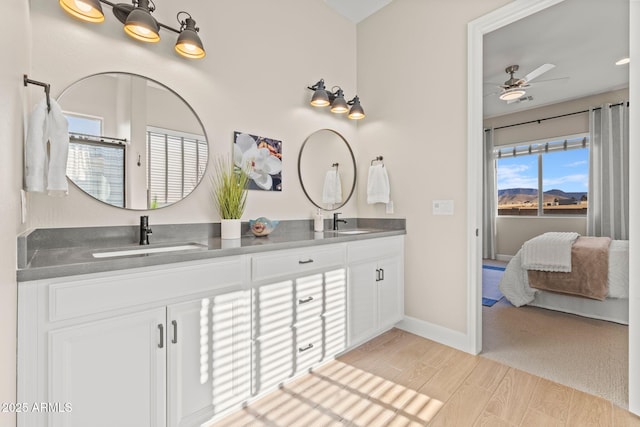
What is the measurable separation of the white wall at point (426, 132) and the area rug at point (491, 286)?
3.93ft

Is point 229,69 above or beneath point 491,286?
above

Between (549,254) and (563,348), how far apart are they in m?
1.08

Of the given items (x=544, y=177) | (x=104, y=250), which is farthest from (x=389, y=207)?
(x=544, y=177)

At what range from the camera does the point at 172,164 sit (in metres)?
1.84

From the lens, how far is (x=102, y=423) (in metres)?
1.11

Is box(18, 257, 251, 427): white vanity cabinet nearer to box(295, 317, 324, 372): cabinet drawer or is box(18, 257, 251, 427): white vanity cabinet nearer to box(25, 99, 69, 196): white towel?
box(295, 317, 324, 372): cabinet drawer

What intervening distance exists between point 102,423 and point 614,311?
3.85 meters

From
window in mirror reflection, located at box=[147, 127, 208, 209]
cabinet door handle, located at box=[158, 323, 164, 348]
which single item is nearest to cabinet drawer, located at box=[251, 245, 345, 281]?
cabinet door handle, located at box=[158, 323, 164, 348]

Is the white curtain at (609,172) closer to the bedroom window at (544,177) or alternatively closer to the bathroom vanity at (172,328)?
the bedroom window at (544,177)

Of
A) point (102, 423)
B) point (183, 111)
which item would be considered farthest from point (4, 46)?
point (102, 423)

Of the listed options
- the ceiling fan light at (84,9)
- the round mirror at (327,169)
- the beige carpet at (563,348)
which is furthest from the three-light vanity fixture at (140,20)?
the beige carpet at (563,348)

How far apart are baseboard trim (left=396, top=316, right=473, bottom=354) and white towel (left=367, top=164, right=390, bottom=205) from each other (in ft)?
3.60

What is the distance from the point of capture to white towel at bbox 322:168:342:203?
9.10 ft

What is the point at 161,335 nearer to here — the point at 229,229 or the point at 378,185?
the point at 229,229
